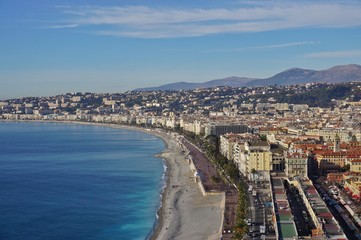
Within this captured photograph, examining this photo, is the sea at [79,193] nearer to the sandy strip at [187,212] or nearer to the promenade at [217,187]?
the sandy strip at [187,212]

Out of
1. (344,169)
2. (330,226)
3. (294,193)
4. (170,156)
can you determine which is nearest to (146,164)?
(170,156)

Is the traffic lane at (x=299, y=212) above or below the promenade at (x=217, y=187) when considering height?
above

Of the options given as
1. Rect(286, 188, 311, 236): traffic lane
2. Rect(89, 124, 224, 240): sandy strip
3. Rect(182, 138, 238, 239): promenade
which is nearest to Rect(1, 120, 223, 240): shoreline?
Rect(89, 124, 224, 240): sandy strip

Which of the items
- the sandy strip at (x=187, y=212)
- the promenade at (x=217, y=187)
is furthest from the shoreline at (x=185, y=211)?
the promenade at (x=217, y=187)

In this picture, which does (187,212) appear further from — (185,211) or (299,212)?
(299,212)

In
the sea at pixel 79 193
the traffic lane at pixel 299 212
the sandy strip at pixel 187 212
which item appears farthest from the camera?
the sea at pixel 79 193

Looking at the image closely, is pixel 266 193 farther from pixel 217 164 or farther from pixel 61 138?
pixel 61 138
